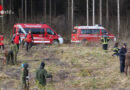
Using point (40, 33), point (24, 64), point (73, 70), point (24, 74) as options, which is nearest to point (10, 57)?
point (73, 70)

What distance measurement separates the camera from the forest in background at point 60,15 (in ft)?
143

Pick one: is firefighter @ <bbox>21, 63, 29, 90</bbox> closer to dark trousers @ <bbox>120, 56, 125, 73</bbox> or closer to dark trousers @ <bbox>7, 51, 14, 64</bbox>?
dark trousers @ <bbox>120, 56, 125, 73</bbox>

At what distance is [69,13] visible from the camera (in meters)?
49.7

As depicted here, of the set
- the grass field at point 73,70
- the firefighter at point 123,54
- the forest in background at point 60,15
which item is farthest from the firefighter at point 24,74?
the forest in background at point 60,15

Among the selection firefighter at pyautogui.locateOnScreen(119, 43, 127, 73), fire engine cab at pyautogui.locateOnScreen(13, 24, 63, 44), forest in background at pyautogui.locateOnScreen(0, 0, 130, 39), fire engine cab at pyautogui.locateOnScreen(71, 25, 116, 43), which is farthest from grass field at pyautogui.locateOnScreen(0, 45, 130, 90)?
forest in background at pyautogui.locateOnScreen(0, 0, 130, 39)

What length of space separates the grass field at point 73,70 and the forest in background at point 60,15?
14.3 m

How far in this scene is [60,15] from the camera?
171 ft

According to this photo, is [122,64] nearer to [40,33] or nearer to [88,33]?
[40,33]

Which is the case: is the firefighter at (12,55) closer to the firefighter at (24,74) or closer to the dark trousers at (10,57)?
the dark trousers at (10,57)

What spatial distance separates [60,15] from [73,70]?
3320 centimetres

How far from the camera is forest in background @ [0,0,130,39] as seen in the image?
1720 inches

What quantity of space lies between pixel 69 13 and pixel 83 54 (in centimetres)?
2652

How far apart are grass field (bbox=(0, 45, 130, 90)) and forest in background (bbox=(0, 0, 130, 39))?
14291 mm

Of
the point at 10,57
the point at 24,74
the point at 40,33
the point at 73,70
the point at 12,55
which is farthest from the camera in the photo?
the point at 40,33
